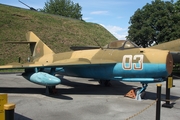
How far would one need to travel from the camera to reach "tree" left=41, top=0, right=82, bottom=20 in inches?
2862

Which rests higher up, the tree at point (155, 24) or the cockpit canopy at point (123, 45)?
the tree at point (155, 24)

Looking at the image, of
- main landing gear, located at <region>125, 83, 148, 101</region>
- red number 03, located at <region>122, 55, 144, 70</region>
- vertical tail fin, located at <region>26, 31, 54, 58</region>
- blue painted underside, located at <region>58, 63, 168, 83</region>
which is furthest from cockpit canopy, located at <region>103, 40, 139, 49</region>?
vertical tail fin, located at <region>26, 31, 54, 58</region>

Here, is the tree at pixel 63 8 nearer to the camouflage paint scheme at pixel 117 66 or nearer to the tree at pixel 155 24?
the tree at pixel 155 24

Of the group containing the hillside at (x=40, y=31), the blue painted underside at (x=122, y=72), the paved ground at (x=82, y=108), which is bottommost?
the paved ground at (x=82, y=108)

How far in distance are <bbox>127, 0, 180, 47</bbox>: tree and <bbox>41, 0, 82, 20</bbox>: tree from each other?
4693cm

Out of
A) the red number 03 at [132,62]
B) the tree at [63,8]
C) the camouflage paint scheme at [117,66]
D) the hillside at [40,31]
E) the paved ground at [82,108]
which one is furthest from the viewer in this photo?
the tree at [63,8]

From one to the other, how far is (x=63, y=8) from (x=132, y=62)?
68.7 m

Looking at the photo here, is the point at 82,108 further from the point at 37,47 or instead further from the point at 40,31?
the point at 40,31

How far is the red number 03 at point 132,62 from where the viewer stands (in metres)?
8.38

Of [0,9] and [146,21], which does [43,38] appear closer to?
[0,9]

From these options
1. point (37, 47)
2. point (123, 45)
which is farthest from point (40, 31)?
point (123, 45)

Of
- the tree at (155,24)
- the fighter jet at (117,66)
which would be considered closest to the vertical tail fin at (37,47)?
the fighter jet at (117,66)

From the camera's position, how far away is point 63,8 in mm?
73812

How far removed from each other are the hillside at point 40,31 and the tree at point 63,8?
101 ft
